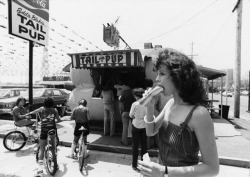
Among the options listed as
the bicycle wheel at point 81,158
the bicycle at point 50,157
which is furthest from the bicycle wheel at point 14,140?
the bicycle wheel at point 81,158

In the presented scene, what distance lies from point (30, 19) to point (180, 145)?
774 cm

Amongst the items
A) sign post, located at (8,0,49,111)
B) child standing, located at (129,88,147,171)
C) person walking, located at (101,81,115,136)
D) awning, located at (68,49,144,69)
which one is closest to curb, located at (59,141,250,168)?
child standing, located at (129,88,147,171)

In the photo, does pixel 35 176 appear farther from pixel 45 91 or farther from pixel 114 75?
pixel 45 91

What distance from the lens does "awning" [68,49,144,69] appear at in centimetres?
563

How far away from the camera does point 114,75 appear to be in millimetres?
8500

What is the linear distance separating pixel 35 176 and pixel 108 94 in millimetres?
3458

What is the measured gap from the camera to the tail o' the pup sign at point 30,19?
21.1 feet

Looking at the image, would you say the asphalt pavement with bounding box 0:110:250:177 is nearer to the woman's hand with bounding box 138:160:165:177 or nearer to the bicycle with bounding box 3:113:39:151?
the bicycle with bounding box 3:113:39:151

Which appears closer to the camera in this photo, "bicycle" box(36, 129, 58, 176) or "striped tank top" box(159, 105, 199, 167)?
"striped tank top" box(159, 105, 199, 167)

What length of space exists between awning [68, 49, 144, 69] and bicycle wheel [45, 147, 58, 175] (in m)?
3.06

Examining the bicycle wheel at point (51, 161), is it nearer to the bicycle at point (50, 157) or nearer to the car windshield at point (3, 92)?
the bicycle at point (50, 157)

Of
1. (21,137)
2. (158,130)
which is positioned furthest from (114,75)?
(158,130)

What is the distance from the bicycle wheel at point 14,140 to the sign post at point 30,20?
1.65 m

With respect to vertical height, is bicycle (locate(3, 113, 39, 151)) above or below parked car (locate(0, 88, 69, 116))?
below
